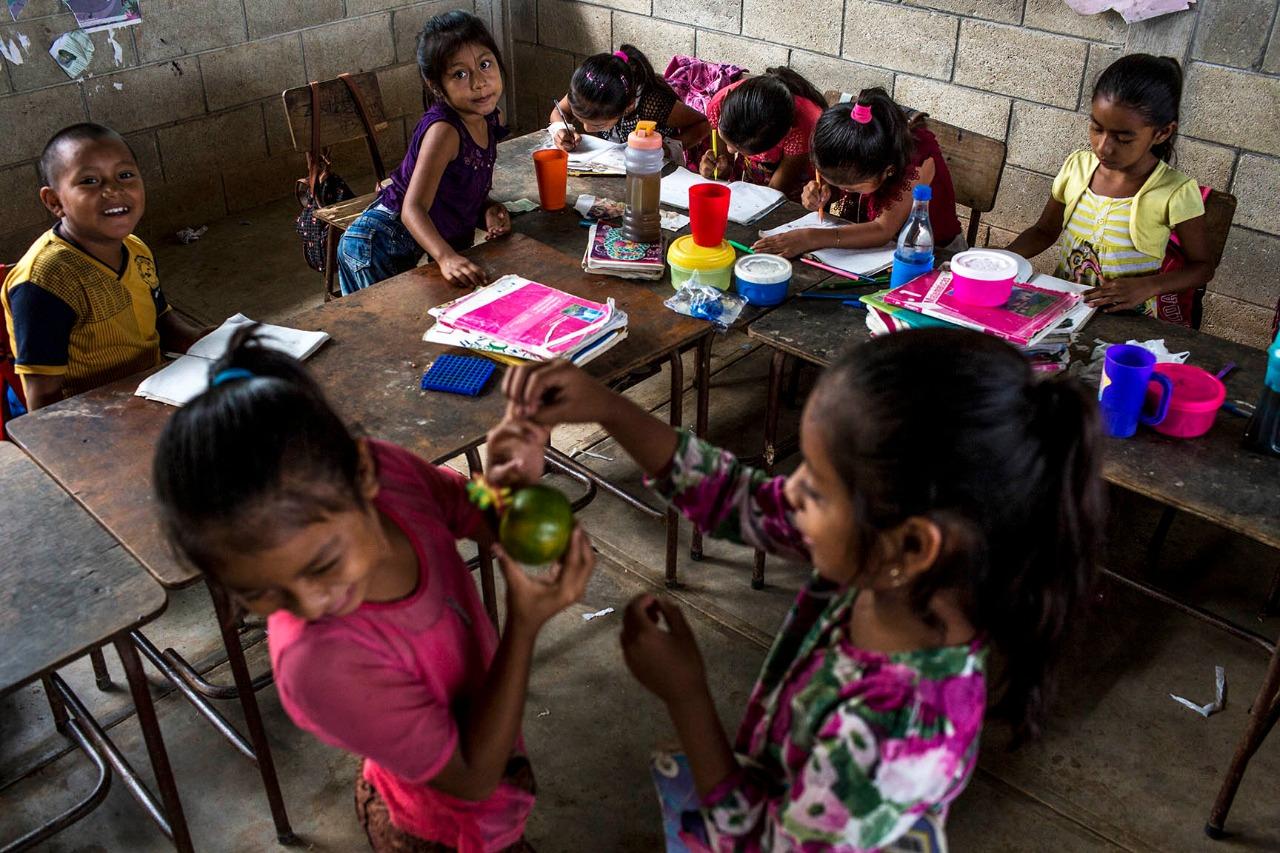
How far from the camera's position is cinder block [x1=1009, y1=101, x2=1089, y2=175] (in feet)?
13.1

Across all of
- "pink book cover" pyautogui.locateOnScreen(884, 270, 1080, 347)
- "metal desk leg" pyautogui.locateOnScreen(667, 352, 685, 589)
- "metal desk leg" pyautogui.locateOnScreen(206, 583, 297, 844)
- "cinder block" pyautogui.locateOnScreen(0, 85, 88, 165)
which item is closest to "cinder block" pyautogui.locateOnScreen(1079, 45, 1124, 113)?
"pink book cover" pyautogui.locateOnScreen(884, 270, 1080, 347)

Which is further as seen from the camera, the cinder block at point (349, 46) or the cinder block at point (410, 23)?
the cinder block at point (410, 23)

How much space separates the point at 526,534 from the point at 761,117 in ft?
7.86

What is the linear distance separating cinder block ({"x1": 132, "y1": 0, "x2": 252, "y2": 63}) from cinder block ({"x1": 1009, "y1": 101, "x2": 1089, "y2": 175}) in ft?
11.9

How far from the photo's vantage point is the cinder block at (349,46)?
534 centimetres

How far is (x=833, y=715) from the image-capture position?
1.13 meters

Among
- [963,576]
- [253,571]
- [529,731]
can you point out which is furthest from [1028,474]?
[529,731]

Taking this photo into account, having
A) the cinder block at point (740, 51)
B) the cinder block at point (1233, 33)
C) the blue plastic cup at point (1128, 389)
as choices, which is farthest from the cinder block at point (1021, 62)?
the blue plastic cup at point (1128, 389)

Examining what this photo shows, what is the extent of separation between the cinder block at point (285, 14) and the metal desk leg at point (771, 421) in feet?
11.9

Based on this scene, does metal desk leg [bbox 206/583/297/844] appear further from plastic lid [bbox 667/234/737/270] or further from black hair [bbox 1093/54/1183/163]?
black hair [bbox 1093/54/1183/163]

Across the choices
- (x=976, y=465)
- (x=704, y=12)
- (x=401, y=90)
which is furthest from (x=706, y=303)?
(x=401, y=90)

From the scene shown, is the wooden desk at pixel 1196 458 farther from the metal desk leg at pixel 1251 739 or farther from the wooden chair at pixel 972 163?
the wooden chair at pixel 972 163

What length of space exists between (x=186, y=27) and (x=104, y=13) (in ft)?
1.22

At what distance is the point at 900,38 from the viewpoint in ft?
14.4
